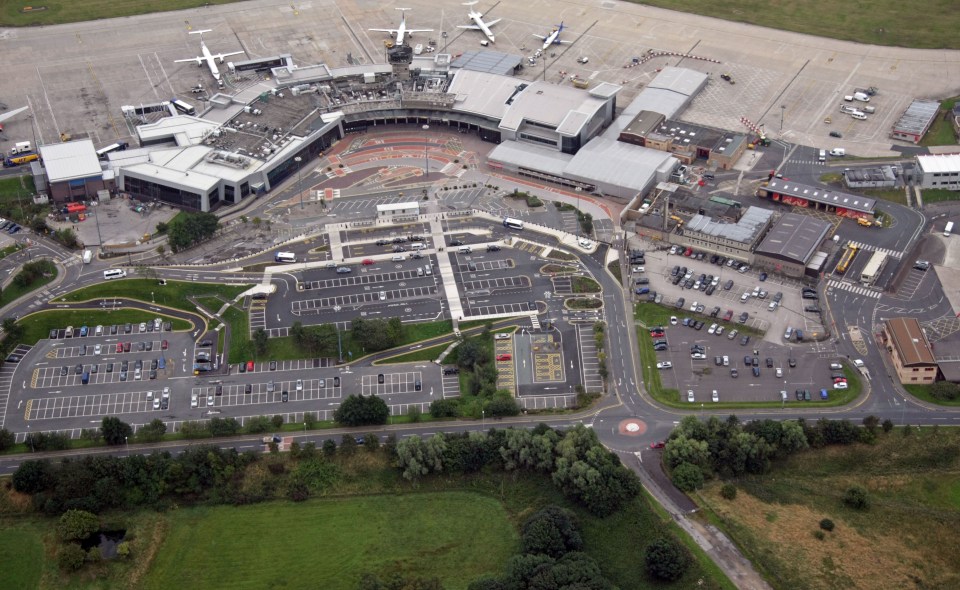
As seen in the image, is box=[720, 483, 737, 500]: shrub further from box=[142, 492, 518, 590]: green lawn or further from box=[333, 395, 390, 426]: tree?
box=[333, 395, 390, 426]: tree

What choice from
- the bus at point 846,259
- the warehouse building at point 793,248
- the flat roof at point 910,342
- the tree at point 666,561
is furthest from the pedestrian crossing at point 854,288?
the tree at point 666,561

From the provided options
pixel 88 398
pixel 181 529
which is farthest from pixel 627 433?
pixel 88 398

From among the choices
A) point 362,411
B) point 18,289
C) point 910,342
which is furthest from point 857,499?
point 18,289

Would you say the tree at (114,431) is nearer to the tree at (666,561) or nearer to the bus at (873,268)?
the tree at (666,561)

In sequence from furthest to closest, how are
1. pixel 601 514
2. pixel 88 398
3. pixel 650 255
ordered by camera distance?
pixel 650 255 < pixel 88 398 < pixel 601 514

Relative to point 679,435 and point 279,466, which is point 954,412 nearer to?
point 679,435
